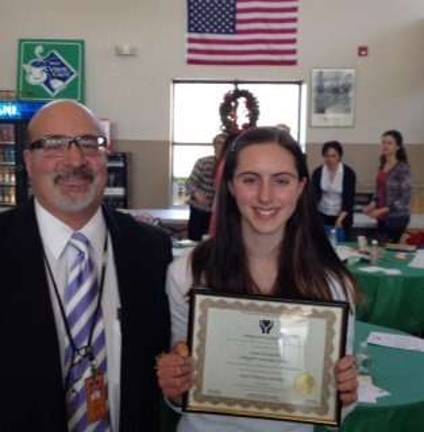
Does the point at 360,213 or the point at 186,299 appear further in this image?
the point at 360,213

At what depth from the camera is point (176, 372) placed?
1554mm

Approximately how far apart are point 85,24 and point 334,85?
362cm

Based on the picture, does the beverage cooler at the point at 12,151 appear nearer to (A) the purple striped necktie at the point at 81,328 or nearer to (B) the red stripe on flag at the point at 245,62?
(B) the red stripe on flag at the point at 245,62

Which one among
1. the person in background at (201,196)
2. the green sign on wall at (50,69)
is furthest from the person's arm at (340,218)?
the green sign on wall at (50,69)

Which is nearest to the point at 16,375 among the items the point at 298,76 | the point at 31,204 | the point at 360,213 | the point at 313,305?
the point at 31,204

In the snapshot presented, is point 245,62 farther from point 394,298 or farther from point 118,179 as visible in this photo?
point 394,298

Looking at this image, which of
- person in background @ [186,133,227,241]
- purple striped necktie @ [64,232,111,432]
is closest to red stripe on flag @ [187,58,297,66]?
person in background @ [186,133,227,241]

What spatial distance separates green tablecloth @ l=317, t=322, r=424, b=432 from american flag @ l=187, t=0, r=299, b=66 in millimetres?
6553

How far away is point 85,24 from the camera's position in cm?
884

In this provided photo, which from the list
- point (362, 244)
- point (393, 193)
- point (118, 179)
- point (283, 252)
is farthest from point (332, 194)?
point (283, 252)

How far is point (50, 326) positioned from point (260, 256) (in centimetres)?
60

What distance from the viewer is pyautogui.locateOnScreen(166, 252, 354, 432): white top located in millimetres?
1677

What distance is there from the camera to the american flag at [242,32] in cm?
835

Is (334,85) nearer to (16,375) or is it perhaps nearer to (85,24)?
(85,24)
